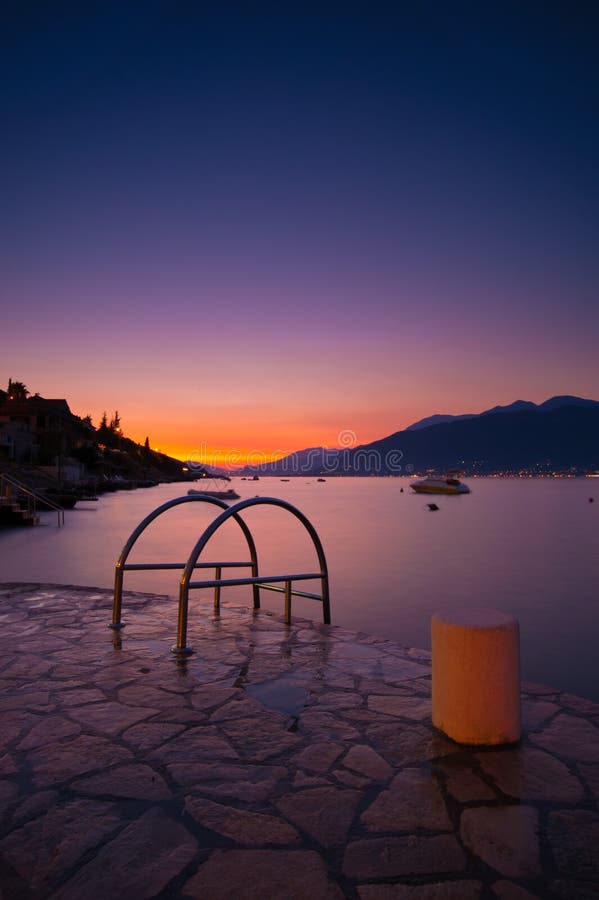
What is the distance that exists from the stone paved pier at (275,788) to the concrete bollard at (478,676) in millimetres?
111

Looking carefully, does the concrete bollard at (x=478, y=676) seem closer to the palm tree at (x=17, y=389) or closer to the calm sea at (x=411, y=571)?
the calm sea at (x=411, y=571)

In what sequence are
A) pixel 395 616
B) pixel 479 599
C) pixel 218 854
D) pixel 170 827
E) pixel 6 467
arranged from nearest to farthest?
pixel 218 854
pixel 170 827
pixel 395 616
pixel 479 599
pixel 6 467

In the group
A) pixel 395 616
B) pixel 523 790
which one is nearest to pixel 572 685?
pixel 395 616

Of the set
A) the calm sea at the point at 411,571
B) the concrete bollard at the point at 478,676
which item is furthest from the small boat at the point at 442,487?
the concrete bollard at the point at 478,676

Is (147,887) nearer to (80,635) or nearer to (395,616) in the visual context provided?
(80,635)

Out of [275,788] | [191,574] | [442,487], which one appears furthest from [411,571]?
[442,487]

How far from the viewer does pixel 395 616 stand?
1051 centimetres

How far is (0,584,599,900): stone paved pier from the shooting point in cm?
202

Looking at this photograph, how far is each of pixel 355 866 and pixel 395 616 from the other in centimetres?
872

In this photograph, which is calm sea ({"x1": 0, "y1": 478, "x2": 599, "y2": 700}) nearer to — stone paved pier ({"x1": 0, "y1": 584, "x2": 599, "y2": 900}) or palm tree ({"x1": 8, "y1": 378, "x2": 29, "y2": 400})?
stone paved pier ({"x1": 0, "y1": 584, "x2": 599, "y2": 900})

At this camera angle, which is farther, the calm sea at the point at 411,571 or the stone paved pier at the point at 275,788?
the calm sea at the point at 411,571

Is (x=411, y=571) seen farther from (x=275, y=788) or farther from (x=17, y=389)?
(x=17, y=389)

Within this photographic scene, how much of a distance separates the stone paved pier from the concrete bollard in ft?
0.36

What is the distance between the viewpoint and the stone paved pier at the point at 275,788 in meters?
2.02
